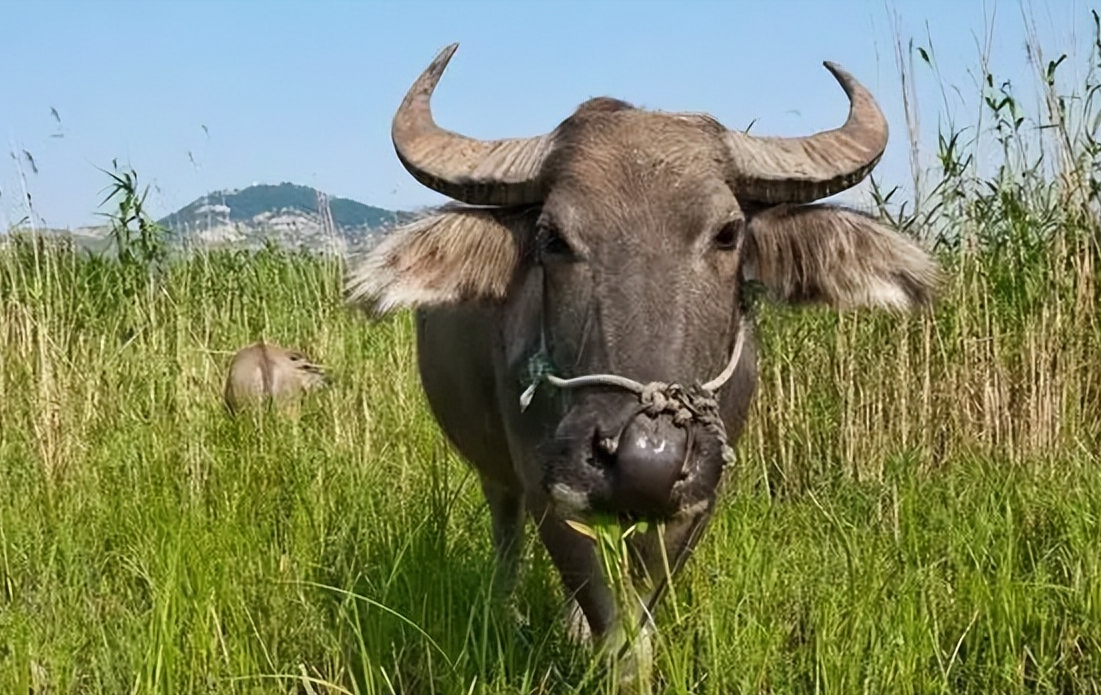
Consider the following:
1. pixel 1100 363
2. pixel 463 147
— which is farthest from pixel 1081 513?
pixel 463 147

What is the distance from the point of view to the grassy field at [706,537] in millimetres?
2922

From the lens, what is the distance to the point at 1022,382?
16.1 ft

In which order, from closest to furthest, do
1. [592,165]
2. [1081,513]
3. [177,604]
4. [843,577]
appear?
[592,165], [177,604], [843,577], [1081,513]

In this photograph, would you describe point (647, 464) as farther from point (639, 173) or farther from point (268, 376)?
point (268, 376)

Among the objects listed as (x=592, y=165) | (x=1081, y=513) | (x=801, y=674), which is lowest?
(x=801, y=674)

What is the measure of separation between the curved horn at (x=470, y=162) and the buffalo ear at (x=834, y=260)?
58 centimetres

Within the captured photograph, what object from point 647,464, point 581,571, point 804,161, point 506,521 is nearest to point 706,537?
point 506,521

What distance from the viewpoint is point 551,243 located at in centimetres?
279

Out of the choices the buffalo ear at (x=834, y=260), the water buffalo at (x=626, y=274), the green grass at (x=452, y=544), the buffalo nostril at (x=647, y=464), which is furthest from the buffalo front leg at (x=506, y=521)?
the buffalo nostril at (x=647, y=464)

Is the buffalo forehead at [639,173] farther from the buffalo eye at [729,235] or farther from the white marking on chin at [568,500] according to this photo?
the white marking on chin at [568,500]

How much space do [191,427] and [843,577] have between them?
106 inches

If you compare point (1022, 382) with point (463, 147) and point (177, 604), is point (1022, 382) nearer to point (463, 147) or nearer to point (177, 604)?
point (463, 147)

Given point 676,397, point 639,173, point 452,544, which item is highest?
point 639,173

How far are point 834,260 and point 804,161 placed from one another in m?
0.29
